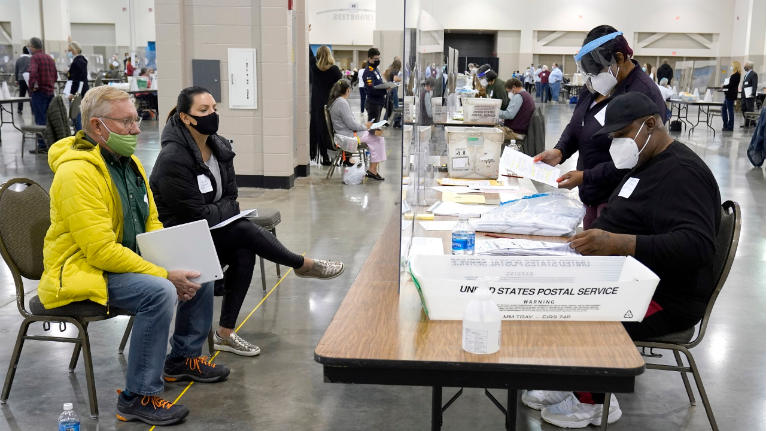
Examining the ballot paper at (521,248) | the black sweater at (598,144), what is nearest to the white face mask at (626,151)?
the ballot paper at (521,248)

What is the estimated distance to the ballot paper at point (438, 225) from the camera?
8.96 ft

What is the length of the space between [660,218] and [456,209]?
1.12m

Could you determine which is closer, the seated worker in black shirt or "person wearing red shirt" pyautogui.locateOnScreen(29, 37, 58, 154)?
the seated worker in black shirt

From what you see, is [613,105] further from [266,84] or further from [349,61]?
[349,61]

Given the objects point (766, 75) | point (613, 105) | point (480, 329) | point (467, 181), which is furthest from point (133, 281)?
point (766, 75)

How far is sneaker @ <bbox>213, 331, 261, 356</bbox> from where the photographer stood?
324 cm

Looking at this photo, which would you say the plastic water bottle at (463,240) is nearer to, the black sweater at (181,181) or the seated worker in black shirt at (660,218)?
the seated worker in black shirt at (660,218)

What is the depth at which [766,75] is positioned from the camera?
840 inches

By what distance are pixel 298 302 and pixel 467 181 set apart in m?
1.23

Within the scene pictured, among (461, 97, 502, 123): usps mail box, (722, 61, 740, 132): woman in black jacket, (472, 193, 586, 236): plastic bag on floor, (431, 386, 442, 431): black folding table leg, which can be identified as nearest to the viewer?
(431, 386, 442, 431): black folding table leg

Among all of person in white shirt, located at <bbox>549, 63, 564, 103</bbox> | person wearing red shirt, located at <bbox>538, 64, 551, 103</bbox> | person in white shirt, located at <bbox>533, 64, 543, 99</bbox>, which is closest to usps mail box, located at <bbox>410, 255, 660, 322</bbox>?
person in white shirt, located at <bbox>549, 63, 564, 103</bbox>

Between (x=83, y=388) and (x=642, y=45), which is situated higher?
(x=642, y=45)

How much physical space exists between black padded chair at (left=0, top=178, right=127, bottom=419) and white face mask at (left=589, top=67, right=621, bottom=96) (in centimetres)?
218

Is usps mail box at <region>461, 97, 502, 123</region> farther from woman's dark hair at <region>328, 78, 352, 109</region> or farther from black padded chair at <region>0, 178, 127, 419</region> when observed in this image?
black padded chair at <region>0, 178, 127, 419</region>
